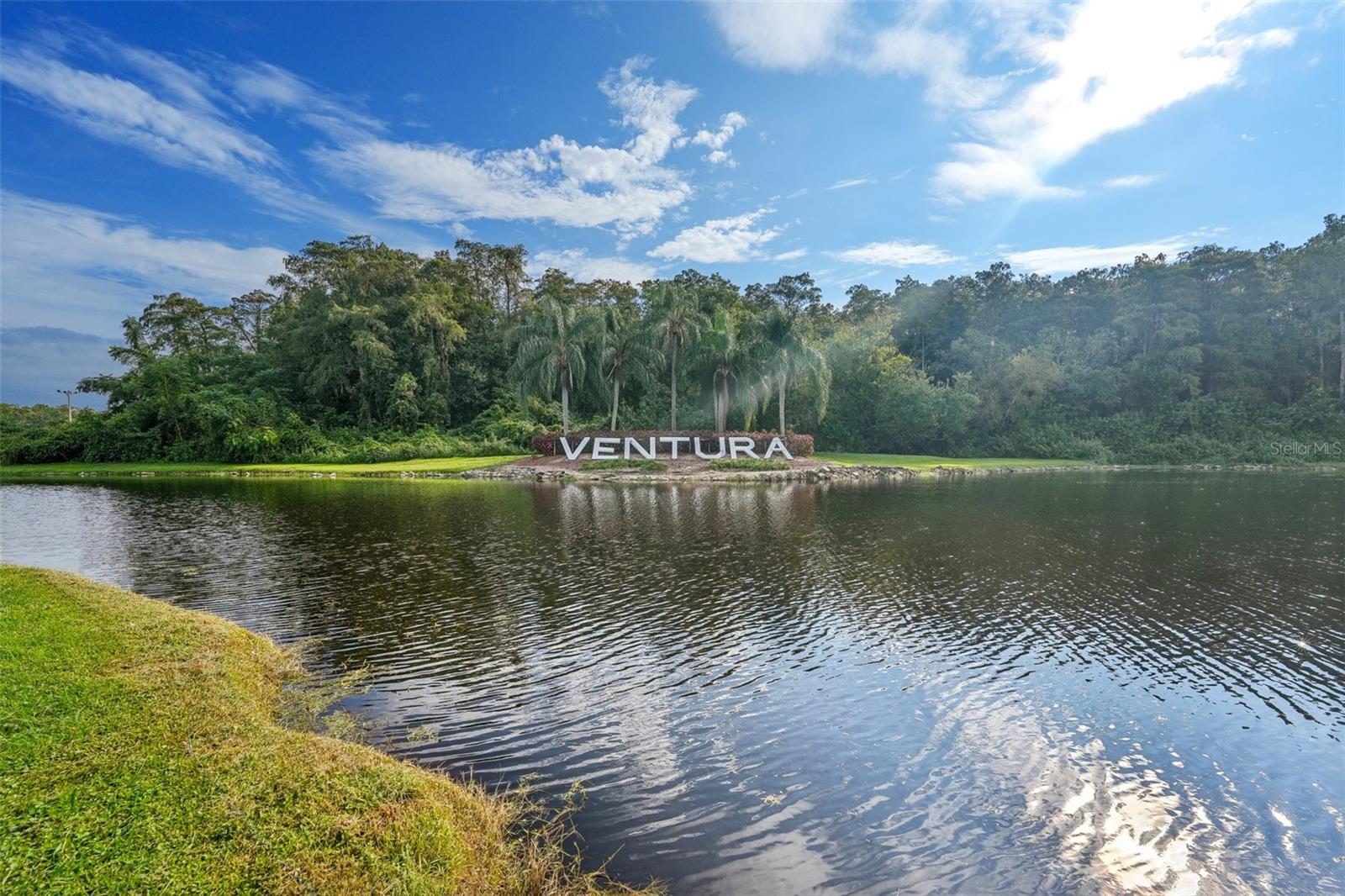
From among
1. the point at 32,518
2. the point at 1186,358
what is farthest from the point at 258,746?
the point at 1186,358

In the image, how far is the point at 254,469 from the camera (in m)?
40.4

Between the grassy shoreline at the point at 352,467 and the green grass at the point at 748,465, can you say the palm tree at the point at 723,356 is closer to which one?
the green grass at the point at 748,465

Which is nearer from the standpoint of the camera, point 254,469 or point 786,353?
point 254,469

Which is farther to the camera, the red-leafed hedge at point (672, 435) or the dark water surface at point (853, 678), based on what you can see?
the red-leafed hedge at point (672, 435)

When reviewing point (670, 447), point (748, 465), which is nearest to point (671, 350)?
point (670, 447)

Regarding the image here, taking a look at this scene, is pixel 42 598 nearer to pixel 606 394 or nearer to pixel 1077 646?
pixel 1077 646

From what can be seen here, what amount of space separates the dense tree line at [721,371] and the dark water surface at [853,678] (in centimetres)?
2446

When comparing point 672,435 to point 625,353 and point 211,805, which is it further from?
point 211,805

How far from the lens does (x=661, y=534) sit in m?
18.5

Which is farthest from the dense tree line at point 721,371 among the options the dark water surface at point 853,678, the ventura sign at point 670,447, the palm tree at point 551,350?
the dark water surface at point 853,678

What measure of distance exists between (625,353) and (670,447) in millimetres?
7318

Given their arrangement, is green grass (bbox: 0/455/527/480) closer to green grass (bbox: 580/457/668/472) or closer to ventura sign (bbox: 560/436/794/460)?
ventura sign (bbox: 560/436/794/460)

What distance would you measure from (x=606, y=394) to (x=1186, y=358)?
49.2m

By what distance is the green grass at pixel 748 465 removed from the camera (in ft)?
121
